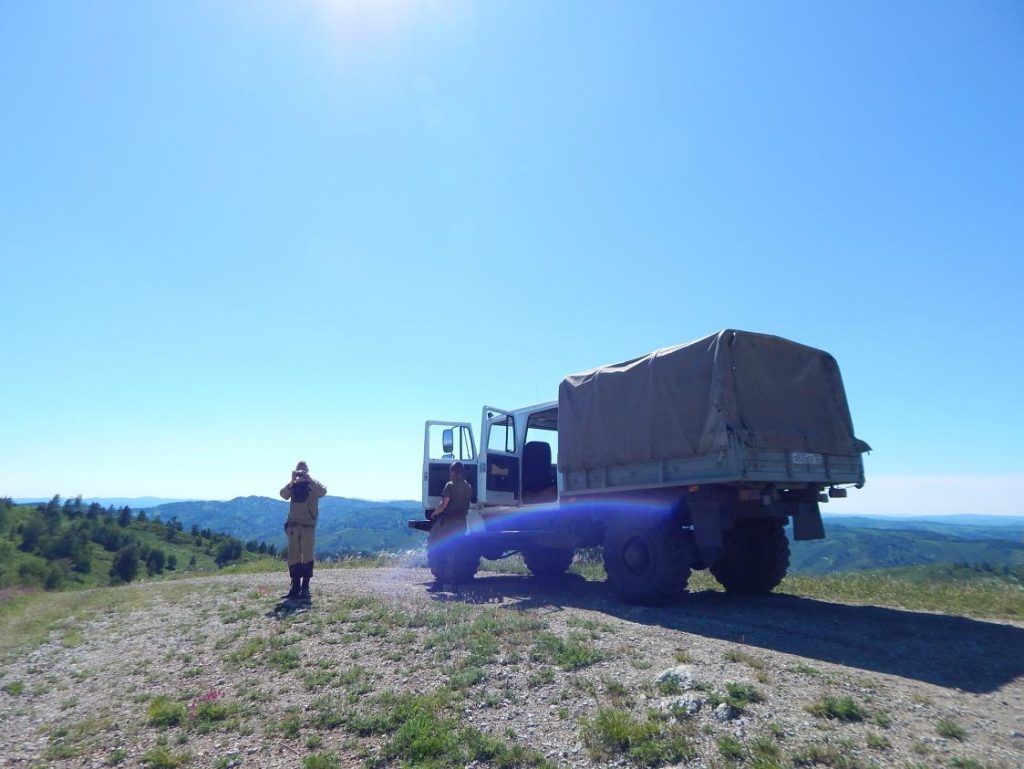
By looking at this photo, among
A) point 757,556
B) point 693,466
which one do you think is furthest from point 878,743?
point 757,556

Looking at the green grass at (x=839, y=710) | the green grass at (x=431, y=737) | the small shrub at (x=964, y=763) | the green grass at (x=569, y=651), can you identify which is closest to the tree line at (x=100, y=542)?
the green grass at (x=569, y=651)

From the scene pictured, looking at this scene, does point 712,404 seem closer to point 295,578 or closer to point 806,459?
point 806,459

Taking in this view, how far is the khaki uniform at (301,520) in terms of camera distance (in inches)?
419

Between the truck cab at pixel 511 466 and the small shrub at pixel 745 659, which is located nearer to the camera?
the small shrub at pixel 745 659

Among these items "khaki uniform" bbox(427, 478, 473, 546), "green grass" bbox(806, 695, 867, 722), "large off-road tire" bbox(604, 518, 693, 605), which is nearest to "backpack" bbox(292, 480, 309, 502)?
"khaki uniform" bbox(427, 478, 473, 546)

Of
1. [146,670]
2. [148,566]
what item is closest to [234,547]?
[148,566]

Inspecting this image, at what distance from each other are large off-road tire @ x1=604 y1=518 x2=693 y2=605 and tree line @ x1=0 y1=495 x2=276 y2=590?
61118mm

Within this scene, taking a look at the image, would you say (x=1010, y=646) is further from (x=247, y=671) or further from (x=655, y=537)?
(x=247, y=671)

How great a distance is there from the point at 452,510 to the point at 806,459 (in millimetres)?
6359

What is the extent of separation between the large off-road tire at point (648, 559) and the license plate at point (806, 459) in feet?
6.57

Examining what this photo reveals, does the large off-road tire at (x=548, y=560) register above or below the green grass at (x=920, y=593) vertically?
above

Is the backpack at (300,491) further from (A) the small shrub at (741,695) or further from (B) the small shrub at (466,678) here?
(A) the small shrub at (741,695)

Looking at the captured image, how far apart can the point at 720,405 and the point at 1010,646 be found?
4.05 m

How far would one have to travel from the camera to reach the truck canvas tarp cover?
8.48 m
